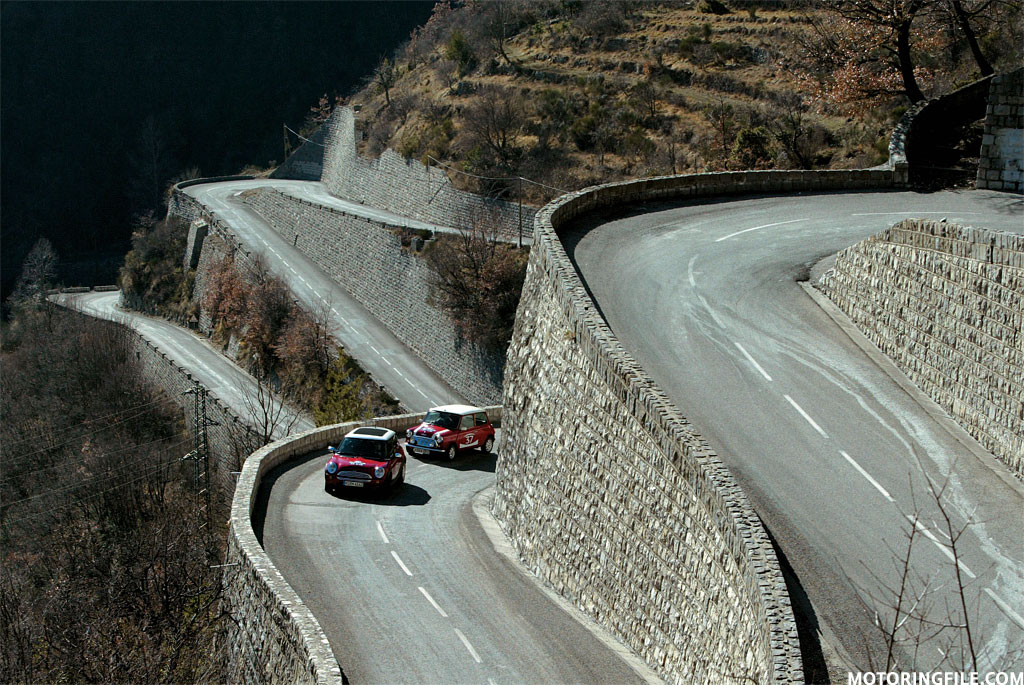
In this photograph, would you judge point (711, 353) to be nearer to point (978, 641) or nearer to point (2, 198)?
point (978, 641)

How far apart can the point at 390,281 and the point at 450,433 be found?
25.7 m

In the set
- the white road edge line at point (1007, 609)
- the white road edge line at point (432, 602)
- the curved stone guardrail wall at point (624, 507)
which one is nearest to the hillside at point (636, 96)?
the curved stone guardrail wall at point (624, 507)

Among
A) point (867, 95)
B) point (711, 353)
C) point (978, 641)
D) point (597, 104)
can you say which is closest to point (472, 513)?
point (711, 353)

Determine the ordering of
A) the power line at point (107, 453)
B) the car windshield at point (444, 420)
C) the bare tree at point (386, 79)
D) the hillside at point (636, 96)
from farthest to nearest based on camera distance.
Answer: the bare tree at point (386, 79), the power line at point (107, 453), the hillside at point (636, 96), the car windshield at point (444, 420)

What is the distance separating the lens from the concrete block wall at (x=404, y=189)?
48897 millimetres

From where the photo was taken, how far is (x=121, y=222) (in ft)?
362

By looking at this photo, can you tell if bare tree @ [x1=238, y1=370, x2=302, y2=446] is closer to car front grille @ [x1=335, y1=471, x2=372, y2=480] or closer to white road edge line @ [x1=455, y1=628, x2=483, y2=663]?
car front grille @ [x1=335, y1=471, x2=372, y2=480]

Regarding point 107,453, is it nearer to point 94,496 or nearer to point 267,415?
point 94,496

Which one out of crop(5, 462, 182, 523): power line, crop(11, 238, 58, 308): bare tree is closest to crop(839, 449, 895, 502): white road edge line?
crop(5, 462, 182, 523): power line

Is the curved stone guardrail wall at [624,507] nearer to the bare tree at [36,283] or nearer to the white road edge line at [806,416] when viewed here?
the white road edge line at [806,416]

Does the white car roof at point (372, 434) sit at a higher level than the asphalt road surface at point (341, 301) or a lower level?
higher

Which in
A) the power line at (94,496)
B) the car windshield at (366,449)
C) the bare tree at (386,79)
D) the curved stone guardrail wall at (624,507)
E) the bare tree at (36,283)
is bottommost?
the power line at (94,496)

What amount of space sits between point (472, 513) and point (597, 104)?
3838 cm

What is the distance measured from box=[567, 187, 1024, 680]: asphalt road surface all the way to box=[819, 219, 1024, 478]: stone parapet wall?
446 millimetres
